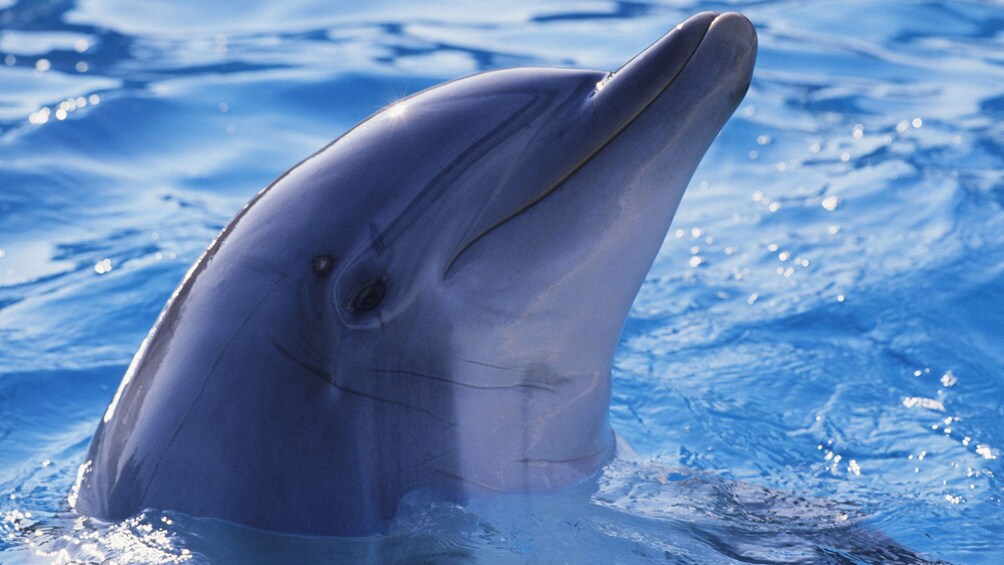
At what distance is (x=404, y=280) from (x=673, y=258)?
15.6ft

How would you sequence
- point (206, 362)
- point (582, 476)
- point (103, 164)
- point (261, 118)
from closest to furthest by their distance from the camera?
point (206, 362), point (582, 476), point (103, 164), point (261, 118)

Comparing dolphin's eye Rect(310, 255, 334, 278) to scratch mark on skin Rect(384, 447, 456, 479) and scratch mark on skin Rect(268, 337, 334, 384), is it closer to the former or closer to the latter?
scratch mark on skin Rect(268, 337, 334, 384)

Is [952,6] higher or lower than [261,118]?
higher

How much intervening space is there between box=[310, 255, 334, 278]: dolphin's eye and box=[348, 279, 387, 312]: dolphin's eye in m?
0.09

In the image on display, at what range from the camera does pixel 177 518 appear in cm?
329

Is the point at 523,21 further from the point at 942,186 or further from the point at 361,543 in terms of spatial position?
the point at 361,543

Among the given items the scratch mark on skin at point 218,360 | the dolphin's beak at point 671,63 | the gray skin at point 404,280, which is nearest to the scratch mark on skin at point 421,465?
the gray skin at point 404,280

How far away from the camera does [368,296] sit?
3.21 metres

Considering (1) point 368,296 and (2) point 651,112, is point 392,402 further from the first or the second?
(2) point 651,112

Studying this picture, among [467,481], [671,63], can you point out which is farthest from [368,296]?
[671,63]

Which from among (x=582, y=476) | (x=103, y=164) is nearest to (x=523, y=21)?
(x=103, y=164)

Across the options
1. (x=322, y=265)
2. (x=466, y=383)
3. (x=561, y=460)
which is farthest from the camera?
(x=561, y=460)

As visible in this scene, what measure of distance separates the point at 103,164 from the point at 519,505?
663 cm

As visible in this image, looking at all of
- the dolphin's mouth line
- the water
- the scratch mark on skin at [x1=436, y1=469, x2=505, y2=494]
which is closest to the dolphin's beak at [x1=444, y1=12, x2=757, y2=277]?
the dolphin's mouth line
